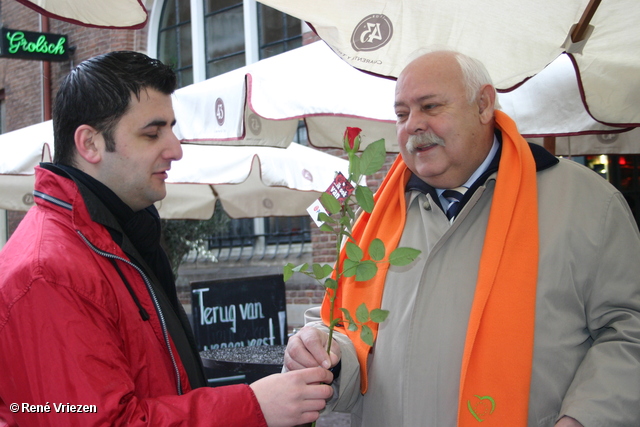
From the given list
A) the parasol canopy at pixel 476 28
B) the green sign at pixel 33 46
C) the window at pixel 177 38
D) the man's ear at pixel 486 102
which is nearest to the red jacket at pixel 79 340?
the parasol canopy at pixel 476 28

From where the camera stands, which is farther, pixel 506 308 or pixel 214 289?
pixel 214 289

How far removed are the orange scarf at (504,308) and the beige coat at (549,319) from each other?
0.11ft

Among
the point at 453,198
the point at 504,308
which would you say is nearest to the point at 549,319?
the point at 504,308

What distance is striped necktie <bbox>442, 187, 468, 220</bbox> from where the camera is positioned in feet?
6.33

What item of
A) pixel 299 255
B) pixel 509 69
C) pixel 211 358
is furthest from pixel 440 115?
pixel 299 255

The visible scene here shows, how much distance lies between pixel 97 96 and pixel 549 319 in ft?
4.31

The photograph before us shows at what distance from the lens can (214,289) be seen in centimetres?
507

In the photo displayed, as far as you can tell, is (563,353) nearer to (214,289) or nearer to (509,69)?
(509,69)

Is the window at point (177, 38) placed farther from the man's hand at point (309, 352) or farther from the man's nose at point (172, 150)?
the man's hand at point (309, 352)

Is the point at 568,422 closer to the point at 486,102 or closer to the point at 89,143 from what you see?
the point at 486,102

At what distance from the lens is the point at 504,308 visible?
1.64m

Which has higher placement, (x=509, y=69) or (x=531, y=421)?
(x=509, y=69)

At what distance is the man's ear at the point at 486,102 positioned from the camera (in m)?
1.99

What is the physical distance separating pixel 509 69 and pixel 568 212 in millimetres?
628
